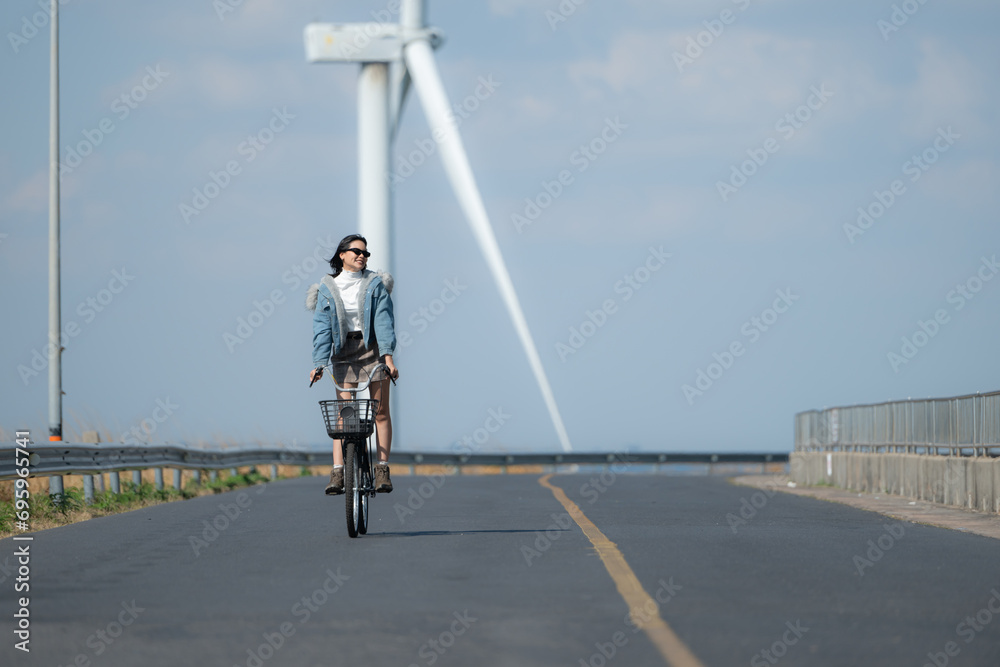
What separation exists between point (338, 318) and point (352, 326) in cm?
15

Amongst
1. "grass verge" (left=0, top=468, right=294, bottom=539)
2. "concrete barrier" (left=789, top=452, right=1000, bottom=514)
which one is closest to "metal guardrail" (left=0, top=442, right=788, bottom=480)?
"grass verge" (left=0, top=468, right=294, bottom=539)

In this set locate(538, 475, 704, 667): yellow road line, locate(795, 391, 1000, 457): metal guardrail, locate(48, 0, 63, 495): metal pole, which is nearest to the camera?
locate(538, 475, 704, 667): yellow road line

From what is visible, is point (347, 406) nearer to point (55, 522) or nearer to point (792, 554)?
point (792, 554)

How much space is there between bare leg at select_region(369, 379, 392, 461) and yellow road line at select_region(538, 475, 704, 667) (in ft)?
5.77

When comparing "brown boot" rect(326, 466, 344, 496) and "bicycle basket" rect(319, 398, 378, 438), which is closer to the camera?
"bicycle basket" rect(319, 398, 378, 438)

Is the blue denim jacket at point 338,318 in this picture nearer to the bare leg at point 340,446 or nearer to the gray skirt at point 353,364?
the gray skirt at point 353,364

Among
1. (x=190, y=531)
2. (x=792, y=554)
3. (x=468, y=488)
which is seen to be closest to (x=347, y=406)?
(x=190, y=531)

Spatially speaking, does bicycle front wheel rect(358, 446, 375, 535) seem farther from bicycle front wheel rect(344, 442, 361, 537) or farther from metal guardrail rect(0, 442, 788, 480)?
metal guardrail rect(0, 442, 788, 480)

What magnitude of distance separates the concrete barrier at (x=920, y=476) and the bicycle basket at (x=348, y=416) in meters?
8.12

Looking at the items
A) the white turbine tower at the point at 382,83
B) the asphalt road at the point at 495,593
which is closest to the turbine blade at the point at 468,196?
the white turbine tower at the point at 382,83

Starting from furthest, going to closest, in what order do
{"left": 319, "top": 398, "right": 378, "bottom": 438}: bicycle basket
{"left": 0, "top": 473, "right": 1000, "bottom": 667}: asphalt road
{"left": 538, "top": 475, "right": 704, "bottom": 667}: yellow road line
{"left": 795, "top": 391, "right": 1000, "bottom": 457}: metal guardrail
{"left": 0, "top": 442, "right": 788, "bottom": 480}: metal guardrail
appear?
{"left": 795, "top": 391, "right": 1000, "bottom": 457}: metal guardrail → {"left": 0, "top": 442, "right": 788, "bottom": 480}: metal guardrail → {"left": 319, "top": 398, "right": 378, "bottom": 438}: bicycle basket → {"left": 0, "top": 473, "right": 1000, "bottom": 667}: asphalt road → {"left": 538, "top": 475, "right": 704, "bottom": 667}: yellow road line

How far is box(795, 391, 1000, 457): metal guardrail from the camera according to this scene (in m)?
16.8

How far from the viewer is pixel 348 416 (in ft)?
34.8

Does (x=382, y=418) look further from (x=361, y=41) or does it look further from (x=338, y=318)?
(x=361, y=41)
